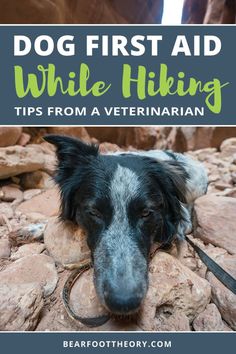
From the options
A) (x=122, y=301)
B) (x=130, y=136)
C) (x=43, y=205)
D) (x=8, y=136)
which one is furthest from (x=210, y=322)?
(x=130, y=136)

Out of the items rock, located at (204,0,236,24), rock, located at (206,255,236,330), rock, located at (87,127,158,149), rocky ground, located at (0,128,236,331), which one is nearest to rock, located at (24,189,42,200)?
rocky ground, located at (0,128,236,331)

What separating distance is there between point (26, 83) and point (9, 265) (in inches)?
34.4

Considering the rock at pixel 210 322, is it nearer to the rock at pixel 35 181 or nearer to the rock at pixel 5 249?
the rock at pixel 5 249

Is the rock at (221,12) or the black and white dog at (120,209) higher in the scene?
the rock at (221,12)

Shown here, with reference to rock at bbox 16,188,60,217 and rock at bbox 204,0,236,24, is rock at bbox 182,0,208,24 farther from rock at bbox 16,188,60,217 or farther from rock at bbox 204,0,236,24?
rock at bbox 16,188,60,217

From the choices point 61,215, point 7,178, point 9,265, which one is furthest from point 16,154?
point 9,265

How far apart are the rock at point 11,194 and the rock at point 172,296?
1435 mm

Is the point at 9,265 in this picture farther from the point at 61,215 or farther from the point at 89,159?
the point at 89,159

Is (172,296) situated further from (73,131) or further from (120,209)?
(73,131)

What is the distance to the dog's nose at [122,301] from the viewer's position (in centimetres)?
103

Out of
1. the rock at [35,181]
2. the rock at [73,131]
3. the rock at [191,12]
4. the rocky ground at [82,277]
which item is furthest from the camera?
the rock at [73,131]

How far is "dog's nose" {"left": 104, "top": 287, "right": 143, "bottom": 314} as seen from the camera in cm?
103

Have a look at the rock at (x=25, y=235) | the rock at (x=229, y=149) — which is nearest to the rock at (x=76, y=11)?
the rock at (x=25, y=235)

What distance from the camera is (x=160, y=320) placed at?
1.19m
